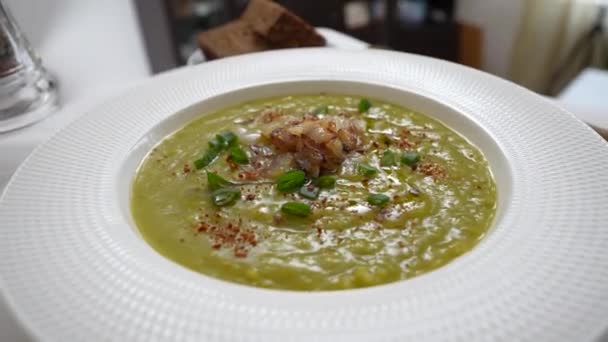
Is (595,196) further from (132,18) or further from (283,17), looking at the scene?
(132,18)

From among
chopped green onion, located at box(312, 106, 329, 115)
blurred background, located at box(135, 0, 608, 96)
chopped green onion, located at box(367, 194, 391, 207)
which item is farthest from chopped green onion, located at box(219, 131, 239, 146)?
blurred background, located at box(135, 0, 608, 96)

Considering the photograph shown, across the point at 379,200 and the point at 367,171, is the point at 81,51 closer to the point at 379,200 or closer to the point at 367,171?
the point at 367,171

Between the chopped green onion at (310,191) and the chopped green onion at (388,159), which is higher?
the chopped green onion at (388,159)

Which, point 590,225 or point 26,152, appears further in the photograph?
point 26,152

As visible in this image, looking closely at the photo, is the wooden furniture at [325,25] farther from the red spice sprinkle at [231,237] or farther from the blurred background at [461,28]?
the red spice sprinkle at [231,237]

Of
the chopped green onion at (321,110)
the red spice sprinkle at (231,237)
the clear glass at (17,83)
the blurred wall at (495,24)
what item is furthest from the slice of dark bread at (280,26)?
the blurred wall at (495,24)

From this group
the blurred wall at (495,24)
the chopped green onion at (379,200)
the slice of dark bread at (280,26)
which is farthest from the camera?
the blurred wall at (495,24)

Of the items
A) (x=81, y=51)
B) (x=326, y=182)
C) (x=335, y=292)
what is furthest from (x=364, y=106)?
(x=81, y=51)

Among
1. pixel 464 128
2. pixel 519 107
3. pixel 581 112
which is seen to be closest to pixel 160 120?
pixel 464 128

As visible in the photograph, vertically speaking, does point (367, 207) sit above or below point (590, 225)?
below
